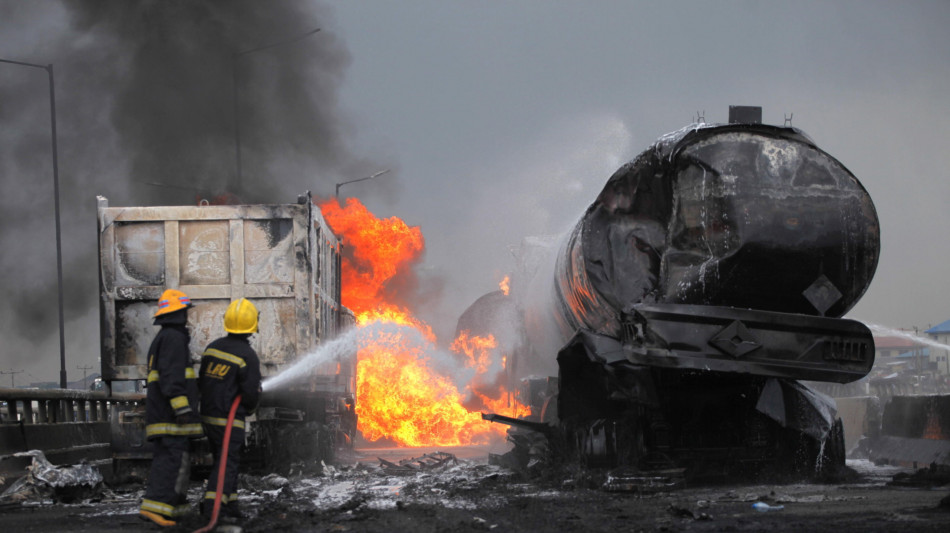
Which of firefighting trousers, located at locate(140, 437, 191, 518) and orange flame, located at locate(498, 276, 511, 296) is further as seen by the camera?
orange flame, located at locate(498, 276, 511, 296)

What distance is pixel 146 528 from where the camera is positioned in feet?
21.6

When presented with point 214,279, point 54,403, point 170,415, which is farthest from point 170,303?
point 54,403

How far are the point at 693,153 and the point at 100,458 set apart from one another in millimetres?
7420

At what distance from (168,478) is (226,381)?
0.77 m

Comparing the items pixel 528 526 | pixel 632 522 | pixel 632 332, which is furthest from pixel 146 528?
pixel 632 332

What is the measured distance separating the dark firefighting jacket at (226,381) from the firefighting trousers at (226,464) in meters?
0.06

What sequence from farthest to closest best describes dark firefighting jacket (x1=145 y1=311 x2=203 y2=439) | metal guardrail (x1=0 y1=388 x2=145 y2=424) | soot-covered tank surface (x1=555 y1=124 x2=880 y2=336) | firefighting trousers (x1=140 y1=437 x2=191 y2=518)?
metal guardrail (x1=0 y1=388 x2=145 y2=424) < soot-covered tank surface (x1=555 y1=124 x2=880 y2=336) < dark firefighting jacket (x1=145 y1=311 x2=203 y2=439) < firefighting trousers (x1=140 y1=437 x2=191 y2=518)

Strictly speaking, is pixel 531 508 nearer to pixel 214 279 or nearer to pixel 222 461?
pixel 222 461

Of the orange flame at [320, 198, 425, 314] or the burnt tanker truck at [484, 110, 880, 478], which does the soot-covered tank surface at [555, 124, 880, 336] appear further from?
the orange flame at [320, 198, 425, 314]

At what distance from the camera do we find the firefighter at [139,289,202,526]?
266 inches

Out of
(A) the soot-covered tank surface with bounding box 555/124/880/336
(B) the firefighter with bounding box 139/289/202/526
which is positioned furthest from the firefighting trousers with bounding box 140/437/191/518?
(A) the soot-covered tank surface with bounding box 555/124/880/336

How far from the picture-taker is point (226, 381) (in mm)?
7020

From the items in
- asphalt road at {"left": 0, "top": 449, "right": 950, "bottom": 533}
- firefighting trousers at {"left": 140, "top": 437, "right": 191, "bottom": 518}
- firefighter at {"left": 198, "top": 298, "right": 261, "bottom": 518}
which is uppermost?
firefighter at {"left": 198, "top": 298, "right": 261, "bottom": 518}

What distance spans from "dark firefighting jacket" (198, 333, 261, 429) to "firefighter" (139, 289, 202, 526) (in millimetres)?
101
